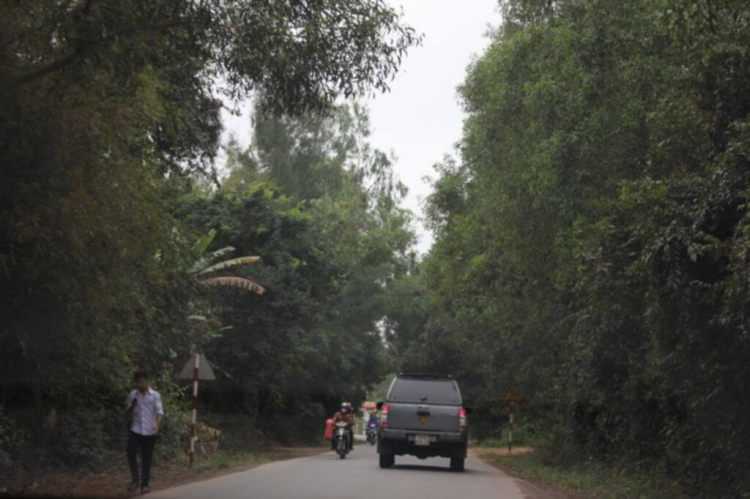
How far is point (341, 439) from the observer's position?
91.0 ft

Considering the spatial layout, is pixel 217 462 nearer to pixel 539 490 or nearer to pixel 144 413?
pixel 539 490

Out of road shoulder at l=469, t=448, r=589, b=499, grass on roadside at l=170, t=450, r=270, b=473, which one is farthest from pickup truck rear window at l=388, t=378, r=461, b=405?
grass on roadside at l=170, t=450, r=270, b=473

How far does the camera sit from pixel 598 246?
1453 centimetres

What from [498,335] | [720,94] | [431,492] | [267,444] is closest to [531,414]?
[498,335]

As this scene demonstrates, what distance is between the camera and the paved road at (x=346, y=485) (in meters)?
14.1

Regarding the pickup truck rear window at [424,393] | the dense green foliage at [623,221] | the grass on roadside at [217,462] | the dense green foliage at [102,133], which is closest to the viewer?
the dense green foliage at [102,133]

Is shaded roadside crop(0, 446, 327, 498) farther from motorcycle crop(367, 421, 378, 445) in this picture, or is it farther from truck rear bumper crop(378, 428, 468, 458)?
motorcycle crop(367, 421, 378, 445)

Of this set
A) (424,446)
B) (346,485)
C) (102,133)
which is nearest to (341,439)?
(424,446)

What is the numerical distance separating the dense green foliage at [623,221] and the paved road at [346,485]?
9.88 ft

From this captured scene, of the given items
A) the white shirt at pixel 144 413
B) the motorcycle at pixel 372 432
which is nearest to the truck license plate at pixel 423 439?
the white shirt at pixel 144 413

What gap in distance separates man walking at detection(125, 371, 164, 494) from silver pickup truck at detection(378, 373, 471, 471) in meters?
8.17

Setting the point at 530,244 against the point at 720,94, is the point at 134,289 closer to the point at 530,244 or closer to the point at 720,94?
the point at 720,94

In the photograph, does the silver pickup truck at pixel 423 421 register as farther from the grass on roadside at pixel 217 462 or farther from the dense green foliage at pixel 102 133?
the dense green foliage at pixel 102 133

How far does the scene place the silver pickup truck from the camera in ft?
69.2
